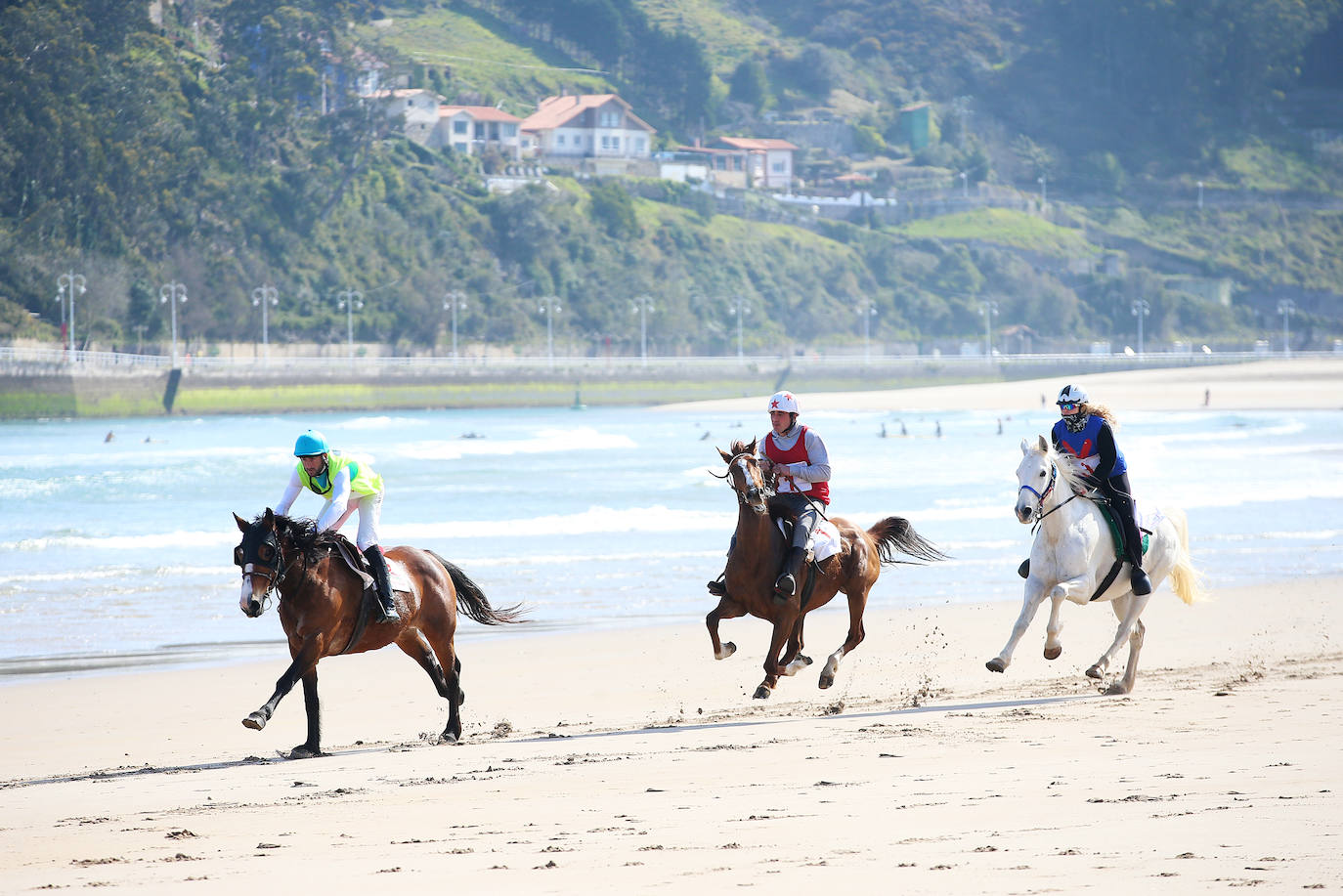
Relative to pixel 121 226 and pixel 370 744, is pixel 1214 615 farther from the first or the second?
pixel 121 226

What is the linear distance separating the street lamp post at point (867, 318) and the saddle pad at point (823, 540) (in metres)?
118

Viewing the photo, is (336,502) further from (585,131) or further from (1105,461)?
(585,131)

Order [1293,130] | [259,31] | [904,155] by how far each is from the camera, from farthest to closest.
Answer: [1293,130] → [904,155] → [259,31]

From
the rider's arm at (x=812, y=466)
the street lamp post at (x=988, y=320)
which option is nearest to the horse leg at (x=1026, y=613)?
the rider's arm at (x=812, y=466)

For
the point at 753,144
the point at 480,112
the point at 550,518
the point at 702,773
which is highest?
the point at 480,112

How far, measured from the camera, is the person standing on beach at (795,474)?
1035cm

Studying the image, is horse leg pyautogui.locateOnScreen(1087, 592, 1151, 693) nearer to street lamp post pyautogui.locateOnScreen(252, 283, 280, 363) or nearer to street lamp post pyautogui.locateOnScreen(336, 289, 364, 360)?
street lamp post pyautogui.locateOnScreen(252, 283, 280, 363)

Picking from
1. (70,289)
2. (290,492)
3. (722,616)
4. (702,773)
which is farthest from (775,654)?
(70,289)

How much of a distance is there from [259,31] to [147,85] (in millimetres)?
14314

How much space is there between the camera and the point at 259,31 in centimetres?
12012

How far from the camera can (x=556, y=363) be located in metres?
108

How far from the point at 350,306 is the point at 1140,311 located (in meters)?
72.5

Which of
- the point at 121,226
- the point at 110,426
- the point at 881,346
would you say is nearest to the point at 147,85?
the point at 121,226

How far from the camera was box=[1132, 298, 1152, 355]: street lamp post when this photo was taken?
5487 inches
